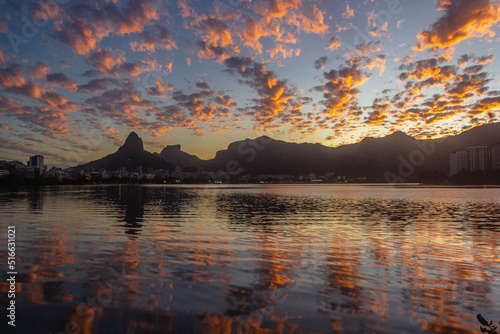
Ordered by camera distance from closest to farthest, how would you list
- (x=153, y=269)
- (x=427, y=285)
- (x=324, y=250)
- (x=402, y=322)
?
(x=402, y=322), (x=427, y=285), (x=153, y=269), (x=324, y=250)

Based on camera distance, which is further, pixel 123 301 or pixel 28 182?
pixel 28 182

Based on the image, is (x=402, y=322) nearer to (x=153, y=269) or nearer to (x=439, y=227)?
(x=153, y=269)

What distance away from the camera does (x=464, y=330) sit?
24.6ft

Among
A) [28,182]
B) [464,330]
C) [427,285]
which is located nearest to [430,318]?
[464,330]

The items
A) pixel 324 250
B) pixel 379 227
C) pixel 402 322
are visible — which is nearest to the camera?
pixel 402 322

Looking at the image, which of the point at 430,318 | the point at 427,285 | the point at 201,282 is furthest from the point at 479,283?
the point at 201,282

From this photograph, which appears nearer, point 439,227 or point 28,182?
point 439,227

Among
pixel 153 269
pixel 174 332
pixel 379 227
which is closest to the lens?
pixel 174 332

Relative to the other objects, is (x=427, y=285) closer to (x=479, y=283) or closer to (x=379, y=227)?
(x=479, y=283)

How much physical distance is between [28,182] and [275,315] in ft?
769

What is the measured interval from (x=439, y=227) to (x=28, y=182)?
230 metres

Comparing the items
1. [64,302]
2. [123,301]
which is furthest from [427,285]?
[64,302]

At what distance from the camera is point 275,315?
Result: 8.23 m

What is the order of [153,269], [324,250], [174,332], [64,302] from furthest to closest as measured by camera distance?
[324,250] → [153,269] → [64,302] → [174,332]
